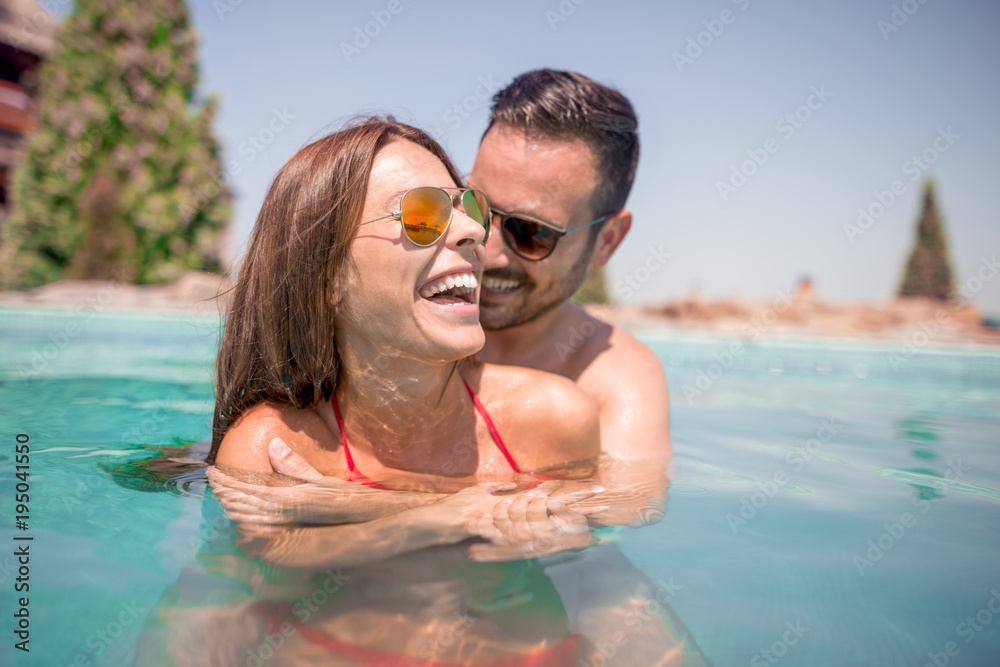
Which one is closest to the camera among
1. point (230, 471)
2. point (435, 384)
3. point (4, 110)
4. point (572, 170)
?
point (230, 471)

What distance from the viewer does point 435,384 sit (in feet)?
7.32

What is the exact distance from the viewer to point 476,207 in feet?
7.38

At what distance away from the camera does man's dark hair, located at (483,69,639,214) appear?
2988 mm

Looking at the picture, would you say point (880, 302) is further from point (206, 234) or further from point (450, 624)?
point (450, 624)

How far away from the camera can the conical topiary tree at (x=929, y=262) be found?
27609mm

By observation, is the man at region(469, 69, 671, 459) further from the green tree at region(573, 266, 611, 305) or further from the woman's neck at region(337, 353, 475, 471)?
the green tree at region(573, 266, 611, 305)

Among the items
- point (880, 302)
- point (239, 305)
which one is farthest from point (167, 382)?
point (880, 302)

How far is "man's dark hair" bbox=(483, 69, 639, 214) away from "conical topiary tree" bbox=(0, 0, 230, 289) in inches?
667

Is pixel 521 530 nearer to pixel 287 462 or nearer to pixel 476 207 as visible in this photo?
pixel 287 462

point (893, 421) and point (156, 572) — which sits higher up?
point (156, 572)

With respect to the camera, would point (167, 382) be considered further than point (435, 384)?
Yes

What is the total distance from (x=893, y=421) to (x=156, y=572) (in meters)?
5.41

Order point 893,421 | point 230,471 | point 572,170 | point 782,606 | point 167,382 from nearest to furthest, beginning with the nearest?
point 782,606 → point 230,471 → point 572,170 → point 893,421 → point 167,382

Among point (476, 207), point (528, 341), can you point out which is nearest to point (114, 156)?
point (528, 341)
